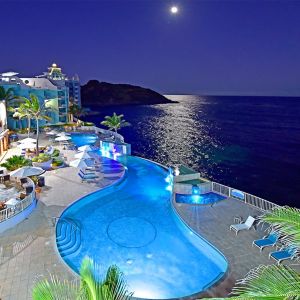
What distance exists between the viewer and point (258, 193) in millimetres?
33656

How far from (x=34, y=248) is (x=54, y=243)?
2.59ft

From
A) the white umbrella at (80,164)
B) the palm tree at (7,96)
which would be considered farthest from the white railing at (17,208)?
the palm tree at (7,96)

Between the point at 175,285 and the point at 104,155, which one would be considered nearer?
the point at 175,285

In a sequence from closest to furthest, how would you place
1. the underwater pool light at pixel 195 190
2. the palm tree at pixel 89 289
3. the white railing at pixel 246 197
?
the palm tree at pixel 89 289
the white railing at pixel 246 197
the underwater pool light at pixel 195 190

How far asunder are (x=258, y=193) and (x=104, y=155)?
1808cm

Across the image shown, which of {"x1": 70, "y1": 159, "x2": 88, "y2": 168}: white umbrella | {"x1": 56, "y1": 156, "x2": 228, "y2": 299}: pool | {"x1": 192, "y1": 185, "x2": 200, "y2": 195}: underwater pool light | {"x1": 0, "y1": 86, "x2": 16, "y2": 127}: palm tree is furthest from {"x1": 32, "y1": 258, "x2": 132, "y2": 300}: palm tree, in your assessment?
{"x1": 0, "y1": 86, "x2": 16, "y2": 127}: palm tree

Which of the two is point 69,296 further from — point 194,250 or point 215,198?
point 215,198

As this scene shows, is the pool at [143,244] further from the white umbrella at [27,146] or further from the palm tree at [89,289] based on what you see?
the white umbrella at [27,146]

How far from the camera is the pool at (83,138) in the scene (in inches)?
1384

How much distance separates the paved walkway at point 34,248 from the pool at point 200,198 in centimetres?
545

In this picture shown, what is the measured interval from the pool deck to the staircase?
426mm

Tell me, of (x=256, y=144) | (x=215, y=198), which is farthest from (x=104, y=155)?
(x=256, y=144)

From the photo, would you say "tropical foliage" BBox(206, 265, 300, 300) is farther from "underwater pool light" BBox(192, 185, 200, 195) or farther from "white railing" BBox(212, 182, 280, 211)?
"underwater pool light" BBox(192, 185, 200, 195)

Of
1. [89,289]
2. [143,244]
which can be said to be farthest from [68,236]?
[89,289]
